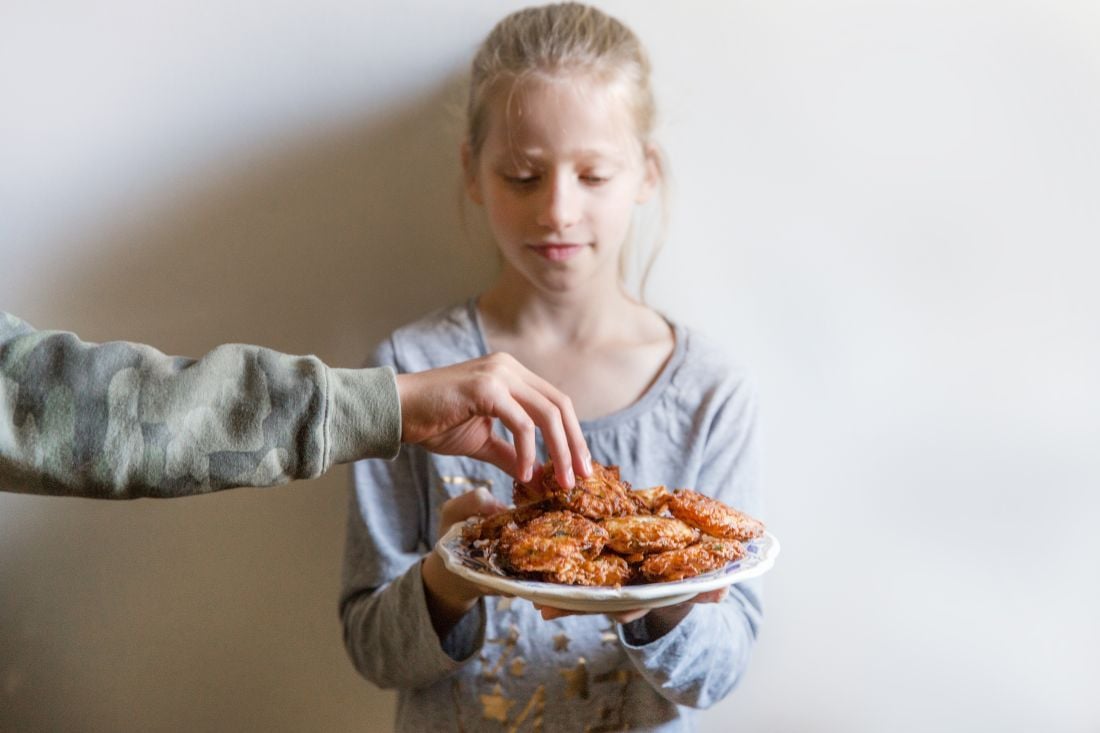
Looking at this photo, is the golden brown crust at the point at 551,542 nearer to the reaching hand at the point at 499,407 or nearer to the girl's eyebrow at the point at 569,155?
the reaching hand at the point at 499,407

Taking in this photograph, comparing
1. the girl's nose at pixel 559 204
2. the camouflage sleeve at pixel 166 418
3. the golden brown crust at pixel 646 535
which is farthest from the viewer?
the girl's nose at pixel 559 204

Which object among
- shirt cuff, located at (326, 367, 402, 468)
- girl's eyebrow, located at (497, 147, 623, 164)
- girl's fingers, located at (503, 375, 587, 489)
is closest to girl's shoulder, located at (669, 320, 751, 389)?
girl's eyebrow, located at (497, 147, 623, 164)

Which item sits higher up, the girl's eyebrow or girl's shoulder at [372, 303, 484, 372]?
the girl's eyebrow

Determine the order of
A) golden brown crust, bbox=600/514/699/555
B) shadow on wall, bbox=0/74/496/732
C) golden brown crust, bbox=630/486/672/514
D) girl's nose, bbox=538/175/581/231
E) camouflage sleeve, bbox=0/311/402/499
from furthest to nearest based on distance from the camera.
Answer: shadow on wall, bbox=0/74/496/732, girl's nose, bbox=538/175/581/231, golden brown crust, bbox=630/486/672/514, golden brown crust, bbox=600/514/699/555, camouflage sleeve, bbox=0/311/402/499

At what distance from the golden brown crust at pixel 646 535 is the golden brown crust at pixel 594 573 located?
0.09 ft

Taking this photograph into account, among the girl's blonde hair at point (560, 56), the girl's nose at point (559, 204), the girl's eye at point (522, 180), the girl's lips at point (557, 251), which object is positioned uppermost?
the girl's blonde hair at point (560, 56)

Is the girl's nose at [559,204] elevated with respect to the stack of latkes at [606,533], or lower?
elevated

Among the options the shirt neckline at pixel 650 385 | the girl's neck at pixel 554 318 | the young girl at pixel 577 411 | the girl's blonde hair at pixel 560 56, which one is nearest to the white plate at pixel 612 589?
the young girl at pixel 577 411

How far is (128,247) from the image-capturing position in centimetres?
146

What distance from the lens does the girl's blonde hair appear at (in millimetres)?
1256

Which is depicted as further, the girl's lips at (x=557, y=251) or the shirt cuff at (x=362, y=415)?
the girl's lips at (x=557, y=251)

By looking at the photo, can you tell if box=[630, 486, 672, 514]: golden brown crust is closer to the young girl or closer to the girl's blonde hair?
the young girl

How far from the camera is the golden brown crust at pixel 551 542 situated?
0.93m

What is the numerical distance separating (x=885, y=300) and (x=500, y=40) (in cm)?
63
